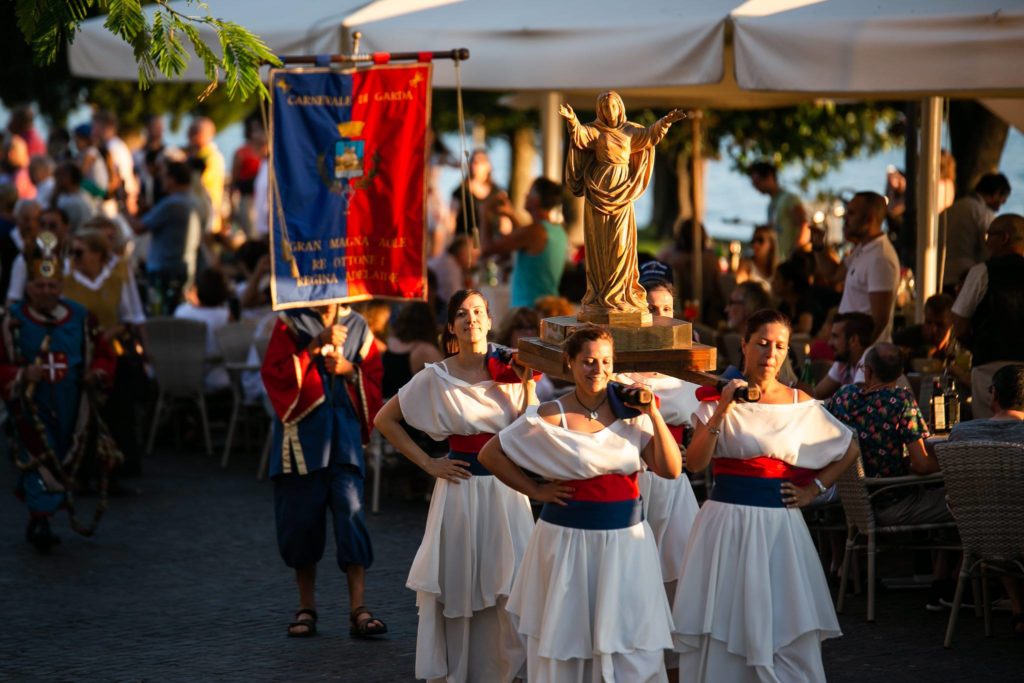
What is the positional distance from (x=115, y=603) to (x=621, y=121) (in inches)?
165

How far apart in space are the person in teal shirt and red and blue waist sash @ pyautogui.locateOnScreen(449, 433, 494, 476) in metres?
5.42

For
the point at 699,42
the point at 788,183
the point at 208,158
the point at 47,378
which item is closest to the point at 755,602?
the point at 699,42

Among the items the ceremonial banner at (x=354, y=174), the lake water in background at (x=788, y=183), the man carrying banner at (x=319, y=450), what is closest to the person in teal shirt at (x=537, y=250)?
the ceremonial banner at (x=354, y=174)

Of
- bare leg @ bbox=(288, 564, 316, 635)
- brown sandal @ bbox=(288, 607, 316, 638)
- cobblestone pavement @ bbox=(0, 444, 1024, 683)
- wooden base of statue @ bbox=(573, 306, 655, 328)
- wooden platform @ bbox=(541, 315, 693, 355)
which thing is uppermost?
wooden base of statue @ bbox=(573, 306, 655, 328)

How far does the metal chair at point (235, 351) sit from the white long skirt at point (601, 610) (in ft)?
23.7

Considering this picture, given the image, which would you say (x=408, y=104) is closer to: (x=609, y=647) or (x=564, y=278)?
(x=609, y=647)

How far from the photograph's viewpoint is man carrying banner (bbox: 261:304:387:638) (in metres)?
8.14

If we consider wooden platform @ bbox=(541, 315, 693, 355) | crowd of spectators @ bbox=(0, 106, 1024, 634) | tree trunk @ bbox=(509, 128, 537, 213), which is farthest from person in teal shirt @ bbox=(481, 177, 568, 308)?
tree trunk @ bbox=(509, 128, 537, 213)

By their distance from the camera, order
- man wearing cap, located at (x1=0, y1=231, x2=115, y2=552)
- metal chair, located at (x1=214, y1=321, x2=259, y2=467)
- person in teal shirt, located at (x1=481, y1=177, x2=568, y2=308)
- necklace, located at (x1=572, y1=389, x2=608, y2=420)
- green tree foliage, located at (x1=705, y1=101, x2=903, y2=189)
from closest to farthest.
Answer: necklace, located at (x1=572, y1=389, x2=608, y2=420), man wearing cap, located at (x1=0, y1=231, x2=115, y2=552), person in teal shirt, located at (x1=481, y1=177, x2=568, y2=308), metal chair, located at (x1=214, y1=321, x2=259, y2=467), green tree foliage, located at (x1=705, y1=101, x2=903, y2=189)

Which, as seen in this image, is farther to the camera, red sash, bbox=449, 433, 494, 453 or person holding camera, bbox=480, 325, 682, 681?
red sash, bbox=449, 433, 494, 453

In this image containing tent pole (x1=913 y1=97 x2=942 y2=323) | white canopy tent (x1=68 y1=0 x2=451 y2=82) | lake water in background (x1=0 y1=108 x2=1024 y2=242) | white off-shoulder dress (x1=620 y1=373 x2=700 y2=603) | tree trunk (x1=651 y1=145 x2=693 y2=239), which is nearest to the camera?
white off-shoulder dress (x1=620 y1=373 x2=700 y2=603)

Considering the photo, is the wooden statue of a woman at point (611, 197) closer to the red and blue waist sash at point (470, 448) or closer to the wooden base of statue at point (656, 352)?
the wooden base of statue at point (656, 352)

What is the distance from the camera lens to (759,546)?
248 inches

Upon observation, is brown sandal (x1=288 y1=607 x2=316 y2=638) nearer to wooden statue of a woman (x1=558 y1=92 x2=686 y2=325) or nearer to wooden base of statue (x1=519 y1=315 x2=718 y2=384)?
wooden base of statue (x1=519 y1=315 x2=718 y2=384)
